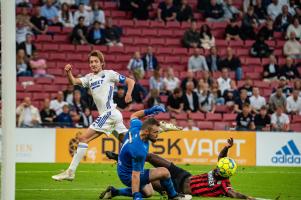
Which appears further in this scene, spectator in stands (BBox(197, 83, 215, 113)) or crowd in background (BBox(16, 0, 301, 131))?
spectator in stands (BBox(197, 83, 215, 113))

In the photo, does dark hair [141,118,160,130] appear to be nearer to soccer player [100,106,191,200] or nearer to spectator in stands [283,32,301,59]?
soccer player [100,106,191,200]

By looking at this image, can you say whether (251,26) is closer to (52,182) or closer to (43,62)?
(43,62)

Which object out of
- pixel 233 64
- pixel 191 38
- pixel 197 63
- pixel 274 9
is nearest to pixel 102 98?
pixel 197 63

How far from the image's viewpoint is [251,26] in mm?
32188

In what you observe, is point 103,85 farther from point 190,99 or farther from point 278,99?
point 278,99

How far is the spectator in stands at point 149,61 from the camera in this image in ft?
96.1

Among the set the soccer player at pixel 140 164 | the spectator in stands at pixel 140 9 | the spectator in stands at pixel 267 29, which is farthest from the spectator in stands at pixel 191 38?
the soccer player at pixel 140 164

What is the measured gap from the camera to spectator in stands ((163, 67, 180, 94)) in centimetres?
2801

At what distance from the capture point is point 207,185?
1504 cm

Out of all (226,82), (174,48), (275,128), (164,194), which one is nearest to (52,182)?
(164,194)

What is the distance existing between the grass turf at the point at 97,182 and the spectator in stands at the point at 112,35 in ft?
26.8

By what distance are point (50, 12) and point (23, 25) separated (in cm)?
143

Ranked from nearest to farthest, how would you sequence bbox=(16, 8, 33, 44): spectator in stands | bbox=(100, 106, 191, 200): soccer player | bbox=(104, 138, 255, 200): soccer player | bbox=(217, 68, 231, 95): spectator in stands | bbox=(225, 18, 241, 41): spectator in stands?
bbox=(100, 106, 191, 200): soccer player, bbox=(104, 138, 255, 200): soccer player, bbox=(217, 68, 231, 95): spectator in stands, bbox=(16, 8, 33, 44): spectator in stands, bbox=(225, 18, 241, 41): spectator in stands

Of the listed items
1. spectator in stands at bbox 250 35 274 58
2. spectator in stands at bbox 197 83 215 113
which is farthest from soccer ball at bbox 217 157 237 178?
spectator in stands at bbox 250 35 274 58
